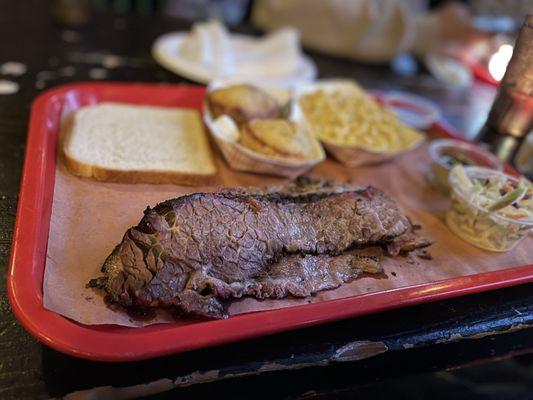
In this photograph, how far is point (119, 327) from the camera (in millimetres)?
1338

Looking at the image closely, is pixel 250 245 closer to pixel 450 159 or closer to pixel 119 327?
pixel 119 327

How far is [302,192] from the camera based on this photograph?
1.88 meters

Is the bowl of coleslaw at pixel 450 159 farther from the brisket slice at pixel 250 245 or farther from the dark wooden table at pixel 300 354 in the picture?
the dark wooden table at pixel 300 354

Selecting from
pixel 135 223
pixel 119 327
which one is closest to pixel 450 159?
pixel 135 223

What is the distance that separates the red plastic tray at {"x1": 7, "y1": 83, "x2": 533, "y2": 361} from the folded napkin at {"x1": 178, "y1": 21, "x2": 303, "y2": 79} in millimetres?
1411

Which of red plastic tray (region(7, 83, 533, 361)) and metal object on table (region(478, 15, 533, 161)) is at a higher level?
metal object on table (region(478, 15, 533, 161))

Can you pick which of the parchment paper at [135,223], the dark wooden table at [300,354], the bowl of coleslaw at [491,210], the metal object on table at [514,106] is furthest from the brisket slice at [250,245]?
the metal object on table at [514,106]

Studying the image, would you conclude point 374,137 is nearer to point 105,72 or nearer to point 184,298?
point 184,298

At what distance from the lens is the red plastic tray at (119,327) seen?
4.00 feet

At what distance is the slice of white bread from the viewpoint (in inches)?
78.4

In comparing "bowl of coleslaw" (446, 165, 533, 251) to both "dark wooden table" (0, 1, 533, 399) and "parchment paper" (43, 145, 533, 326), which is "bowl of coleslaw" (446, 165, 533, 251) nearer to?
"parchment paper" (43, 145, 533, 326)

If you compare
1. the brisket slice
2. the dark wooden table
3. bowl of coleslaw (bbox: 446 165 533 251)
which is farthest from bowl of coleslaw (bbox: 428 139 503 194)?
the dark wooden table

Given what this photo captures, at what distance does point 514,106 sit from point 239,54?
191 cm

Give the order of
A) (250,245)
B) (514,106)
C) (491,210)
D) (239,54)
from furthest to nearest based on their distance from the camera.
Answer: (239,54), (514,106), (491,210), (250,245)
